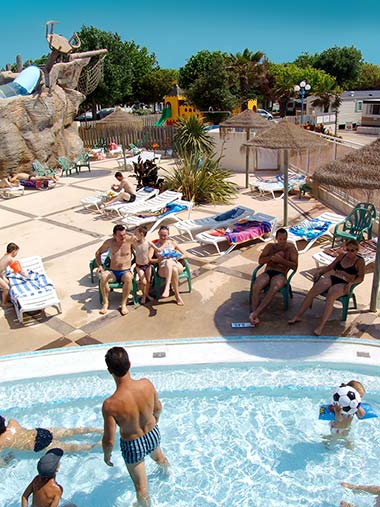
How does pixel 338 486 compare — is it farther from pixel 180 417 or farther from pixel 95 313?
pixel 95 313

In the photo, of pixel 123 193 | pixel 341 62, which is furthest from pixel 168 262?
pixel 341 62

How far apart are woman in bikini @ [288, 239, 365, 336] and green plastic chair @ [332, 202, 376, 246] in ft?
8.67

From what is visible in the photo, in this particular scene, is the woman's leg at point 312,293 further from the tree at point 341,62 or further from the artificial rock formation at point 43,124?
the tree at point 341,62

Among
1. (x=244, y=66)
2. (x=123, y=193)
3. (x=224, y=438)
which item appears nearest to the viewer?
(x=224, y=438)

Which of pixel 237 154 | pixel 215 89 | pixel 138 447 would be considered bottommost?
pixel 138 447

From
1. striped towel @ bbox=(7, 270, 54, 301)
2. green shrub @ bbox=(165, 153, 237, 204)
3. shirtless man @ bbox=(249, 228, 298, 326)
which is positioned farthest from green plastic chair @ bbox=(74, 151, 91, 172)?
shirtless man @ bbox=(249, 228, 298, 326)

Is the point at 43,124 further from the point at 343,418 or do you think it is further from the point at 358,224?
the point at 343,418

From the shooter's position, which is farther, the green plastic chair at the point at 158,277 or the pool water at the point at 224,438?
the green plastic chair at the point at 158,277

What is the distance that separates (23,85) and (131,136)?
6605 millimetres

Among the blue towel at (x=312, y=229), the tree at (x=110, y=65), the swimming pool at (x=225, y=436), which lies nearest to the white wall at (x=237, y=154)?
the blue towel at (x=312, y=229)

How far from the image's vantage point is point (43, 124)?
61.9 feet

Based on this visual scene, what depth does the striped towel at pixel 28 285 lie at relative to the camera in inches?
259

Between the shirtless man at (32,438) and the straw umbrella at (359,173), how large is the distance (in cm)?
430

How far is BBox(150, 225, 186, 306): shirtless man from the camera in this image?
674cm
